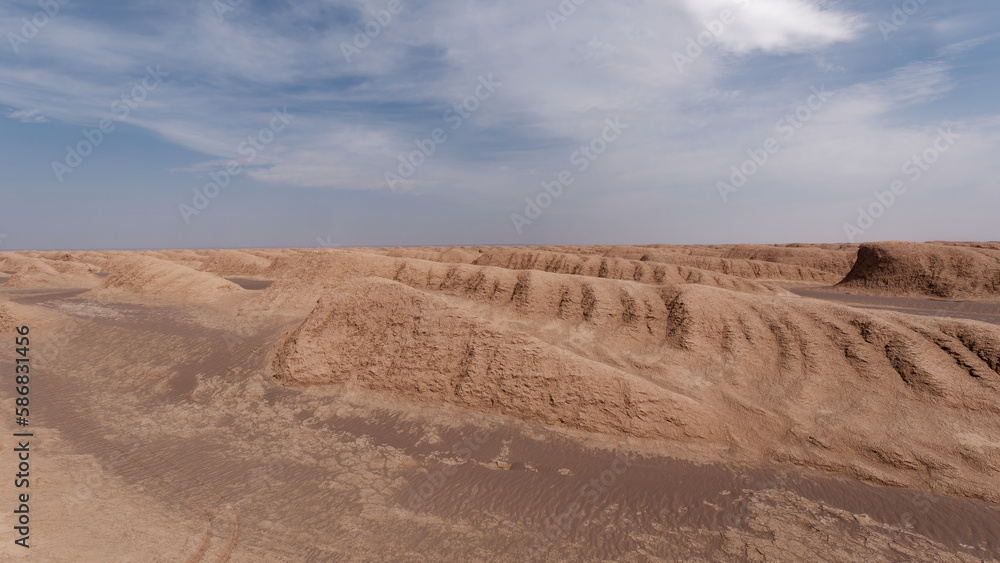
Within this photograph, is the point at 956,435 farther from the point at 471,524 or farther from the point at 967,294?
the point at 967,294

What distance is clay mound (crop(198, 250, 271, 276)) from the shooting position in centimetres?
5249

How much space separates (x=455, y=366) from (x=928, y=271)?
153 ft

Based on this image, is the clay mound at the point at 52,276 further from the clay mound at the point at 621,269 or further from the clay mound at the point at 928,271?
the clay mound at the point at 928,271

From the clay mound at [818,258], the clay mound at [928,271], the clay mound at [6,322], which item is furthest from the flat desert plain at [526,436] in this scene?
the clay mound at [818,258]

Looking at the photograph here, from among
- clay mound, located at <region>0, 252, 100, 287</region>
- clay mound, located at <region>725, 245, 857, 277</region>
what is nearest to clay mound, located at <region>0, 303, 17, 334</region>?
clay mound, located at <region>0, 252, 100, 287</region>

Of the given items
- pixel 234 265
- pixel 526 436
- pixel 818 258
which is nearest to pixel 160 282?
pixel 234 265

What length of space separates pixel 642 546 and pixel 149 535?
25.7 feet

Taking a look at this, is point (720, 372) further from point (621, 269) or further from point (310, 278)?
point (621, 269)

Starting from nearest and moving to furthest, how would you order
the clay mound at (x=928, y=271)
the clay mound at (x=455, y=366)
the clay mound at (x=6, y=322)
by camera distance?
the clay mound at (x=455, y=366), the clay mound at (x=6, y=322), the clay mound at (x=928, y=271)

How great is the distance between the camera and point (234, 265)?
53219mm

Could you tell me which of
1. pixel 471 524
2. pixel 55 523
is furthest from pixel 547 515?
pixel 55 523

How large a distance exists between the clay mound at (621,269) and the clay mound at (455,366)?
24.3 metres

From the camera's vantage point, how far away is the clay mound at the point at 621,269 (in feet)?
109

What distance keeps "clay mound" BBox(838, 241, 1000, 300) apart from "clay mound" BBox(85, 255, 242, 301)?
5630 cm
